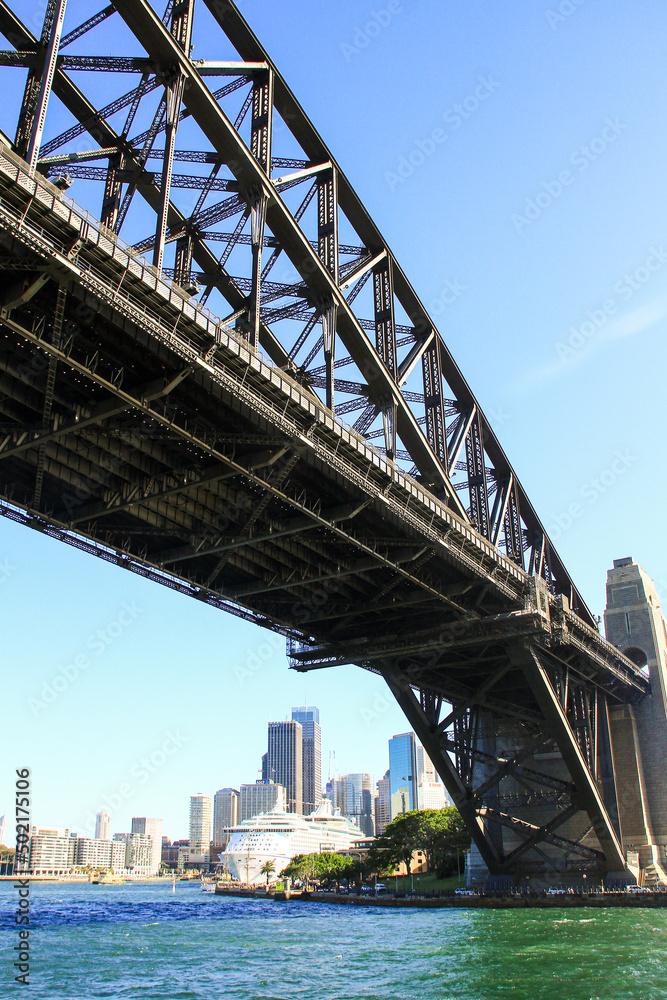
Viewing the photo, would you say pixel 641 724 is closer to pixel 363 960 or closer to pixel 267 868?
pixel 363 960

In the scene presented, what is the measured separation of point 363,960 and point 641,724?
51.0 meters

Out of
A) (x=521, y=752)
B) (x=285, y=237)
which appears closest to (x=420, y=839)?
(x=521, y=752)

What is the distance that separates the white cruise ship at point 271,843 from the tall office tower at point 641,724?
309 feet

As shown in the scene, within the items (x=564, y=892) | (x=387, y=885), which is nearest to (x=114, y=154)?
(x=564, y=892)

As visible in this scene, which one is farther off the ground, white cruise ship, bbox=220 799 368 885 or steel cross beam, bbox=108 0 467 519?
steel cross beam, bbox=108 0 467 519

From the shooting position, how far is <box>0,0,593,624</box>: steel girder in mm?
26625

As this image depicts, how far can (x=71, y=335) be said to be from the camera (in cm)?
2219

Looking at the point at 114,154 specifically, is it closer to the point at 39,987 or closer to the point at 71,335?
the point at 71,335

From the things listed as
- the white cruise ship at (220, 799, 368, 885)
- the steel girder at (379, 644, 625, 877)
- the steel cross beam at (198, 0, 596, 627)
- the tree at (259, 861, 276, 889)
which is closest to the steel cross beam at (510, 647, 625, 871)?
the steel girder at (379, 644, 625, 877)

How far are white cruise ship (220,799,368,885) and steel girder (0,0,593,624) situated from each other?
119 m

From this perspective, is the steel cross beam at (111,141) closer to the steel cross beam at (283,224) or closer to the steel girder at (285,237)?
the steel girder at (285,237)

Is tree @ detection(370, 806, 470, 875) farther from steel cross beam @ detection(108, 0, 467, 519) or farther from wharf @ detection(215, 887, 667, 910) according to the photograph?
steel cross beam @ detection(108, 0, 467, 519)

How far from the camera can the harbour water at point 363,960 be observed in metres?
21.7

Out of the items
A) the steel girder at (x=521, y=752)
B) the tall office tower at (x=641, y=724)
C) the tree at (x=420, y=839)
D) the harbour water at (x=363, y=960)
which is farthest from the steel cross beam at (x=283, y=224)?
the tree at (x=420, y=839)
